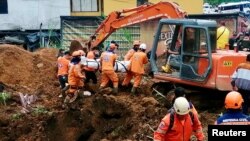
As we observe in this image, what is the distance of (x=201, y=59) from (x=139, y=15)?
155 inches

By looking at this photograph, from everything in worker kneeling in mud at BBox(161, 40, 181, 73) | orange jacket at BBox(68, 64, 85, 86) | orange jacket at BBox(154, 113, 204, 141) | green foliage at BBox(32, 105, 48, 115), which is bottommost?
green foliage at BBox(32, 105, 48, 115)

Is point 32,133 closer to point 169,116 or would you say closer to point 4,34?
point 169,116

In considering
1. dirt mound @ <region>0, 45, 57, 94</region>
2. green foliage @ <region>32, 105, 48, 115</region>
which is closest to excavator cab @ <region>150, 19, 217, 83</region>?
green foliage @ <region>32, 105, 48, 115</region>

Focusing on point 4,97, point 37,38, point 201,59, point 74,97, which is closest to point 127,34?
point 37,38

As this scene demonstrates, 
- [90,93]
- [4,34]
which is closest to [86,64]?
[90,93]

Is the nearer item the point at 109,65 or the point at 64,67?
the point at 109,65

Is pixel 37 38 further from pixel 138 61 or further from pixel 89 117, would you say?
pixel 89 117

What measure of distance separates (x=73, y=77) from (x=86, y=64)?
2.98 ft

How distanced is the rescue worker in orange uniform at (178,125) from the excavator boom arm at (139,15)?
7.20 m

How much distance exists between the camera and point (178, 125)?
8000 millimetres

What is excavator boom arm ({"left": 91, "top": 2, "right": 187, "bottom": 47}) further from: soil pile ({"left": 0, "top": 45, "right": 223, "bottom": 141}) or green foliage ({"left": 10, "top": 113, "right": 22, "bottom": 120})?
green foliage ({"left": 10, "top": 113, "right": 22, "bottom": 120})

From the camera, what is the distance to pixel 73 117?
13992 mm

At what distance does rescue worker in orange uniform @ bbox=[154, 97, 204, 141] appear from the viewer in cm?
790

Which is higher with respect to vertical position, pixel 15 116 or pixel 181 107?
pixel 181 107
